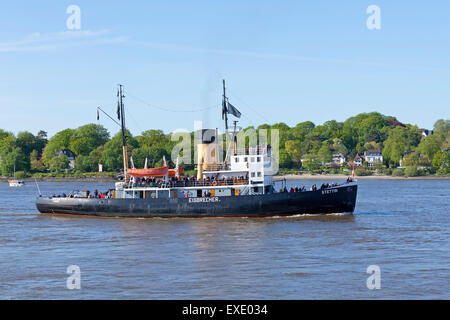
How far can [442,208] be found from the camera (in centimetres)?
7006

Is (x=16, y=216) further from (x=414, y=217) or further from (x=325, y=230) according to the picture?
(x=414, y=217)

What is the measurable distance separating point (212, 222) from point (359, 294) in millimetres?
28413

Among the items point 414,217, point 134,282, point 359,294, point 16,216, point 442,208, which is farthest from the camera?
point 442,208

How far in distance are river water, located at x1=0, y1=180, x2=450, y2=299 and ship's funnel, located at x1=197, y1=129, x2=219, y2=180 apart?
6811 mm

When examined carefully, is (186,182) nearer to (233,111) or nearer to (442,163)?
(233,111)

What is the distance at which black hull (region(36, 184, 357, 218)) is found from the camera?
187 ft

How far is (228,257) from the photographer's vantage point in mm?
36312

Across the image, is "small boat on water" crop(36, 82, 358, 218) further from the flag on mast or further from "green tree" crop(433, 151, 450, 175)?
"green tree" crop(433, 151, 450, 175)

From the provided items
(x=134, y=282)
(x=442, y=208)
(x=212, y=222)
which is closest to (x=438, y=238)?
(x=212, y=222)

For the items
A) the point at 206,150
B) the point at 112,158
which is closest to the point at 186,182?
the point at 206,150

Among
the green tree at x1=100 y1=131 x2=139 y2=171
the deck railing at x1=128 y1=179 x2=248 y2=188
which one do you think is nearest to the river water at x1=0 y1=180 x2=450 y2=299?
the deck railing at x1=128 y1=179 x2=248 y2=188

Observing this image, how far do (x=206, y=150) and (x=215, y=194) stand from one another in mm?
5578

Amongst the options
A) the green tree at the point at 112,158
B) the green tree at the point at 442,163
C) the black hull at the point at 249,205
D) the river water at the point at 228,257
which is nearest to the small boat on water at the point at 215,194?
the black hull at the point at 249,205

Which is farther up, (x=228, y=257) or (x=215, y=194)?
(x=215, y=194)
